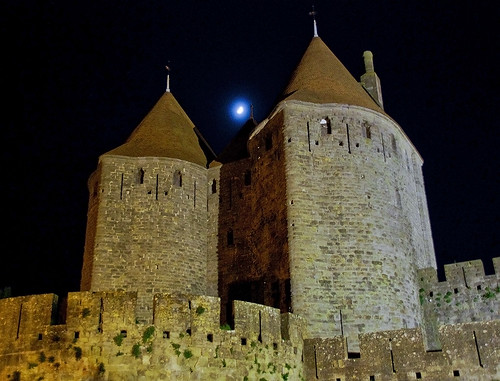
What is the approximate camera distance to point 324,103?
22922 mm

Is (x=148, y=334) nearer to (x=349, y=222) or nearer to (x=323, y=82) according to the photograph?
(x=349, y=222)

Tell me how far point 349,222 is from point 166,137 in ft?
31.1

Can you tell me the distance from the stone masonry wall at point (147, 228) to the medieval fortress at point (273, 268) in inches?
2.1

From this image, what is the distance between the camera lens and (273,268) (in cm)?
2161

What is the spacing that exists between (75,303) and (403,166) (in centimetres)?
1358

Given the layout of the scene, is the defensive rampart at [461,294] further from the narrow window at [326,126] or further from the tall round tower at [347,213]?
the narrow window at [326,126]

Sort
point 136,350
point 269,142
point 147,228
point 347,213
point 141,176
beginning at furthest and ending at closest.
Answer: point 141,176 → point 147,228 → point 269,142 → point 347,213 → point 136,350

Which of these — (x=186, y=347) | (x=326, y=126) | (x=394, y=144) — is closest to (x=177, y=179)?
(x=326, y=126)

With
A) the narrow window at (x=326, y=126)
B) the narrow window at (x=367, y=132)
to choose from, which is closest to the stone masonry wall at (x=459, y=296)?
the narrow window at (x=367, y=132)

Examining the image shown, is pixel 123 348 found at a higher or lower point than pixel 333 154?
Result: lower

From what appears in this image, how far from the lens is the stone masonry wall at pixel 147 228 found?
76.7ft

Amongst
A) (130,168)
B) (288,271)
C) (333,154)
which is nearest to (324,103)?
(333,154)

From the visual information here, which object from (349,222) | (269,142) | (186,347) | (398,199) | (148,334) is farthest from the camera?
(269,142)

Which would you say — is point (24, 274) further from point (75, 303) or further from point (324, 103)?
point (75, 303)
